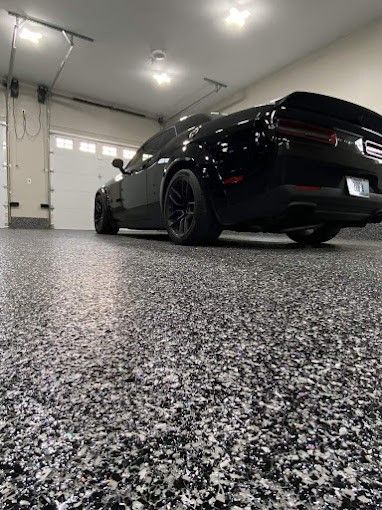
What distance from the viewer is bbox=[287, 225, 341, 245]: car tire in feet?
11.0

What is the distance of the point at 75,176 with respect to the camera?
9.94m

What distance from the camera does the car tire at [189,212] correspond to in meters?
2.65

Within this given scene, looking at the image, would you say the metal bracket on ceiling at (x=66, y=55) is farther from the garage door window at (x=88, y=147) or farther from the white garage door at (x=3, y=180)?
the white garage door at (x=3, y=180)

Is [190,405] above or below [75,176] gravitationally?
below

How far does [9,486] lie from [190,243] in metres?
2.55

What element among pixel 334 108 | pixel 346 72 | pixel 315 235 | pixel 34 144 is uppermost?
pixel 346 72

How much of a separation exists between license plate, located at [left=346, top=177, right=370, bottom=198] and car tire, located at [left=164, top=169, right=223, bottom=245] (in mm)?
962

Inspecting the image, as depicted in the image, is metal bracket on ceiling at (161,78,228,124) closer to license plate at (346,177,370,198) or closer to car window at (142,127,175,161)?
car window at (142,127,175,161)

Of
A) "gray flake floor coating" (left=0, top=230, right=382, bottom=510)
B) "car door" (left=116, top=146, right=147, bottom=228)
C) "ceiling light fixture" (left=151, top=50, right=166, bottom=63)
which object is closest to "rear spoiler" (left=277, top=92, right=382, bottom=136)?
"gray flake floor coating" (left=0, top=230, right=382, bottom=510)

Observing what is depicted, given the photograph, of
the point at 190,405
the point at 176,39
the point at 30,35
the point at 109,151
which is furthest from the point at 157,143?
the point at 109,151

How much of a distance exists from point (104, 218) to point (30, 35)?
4254mm

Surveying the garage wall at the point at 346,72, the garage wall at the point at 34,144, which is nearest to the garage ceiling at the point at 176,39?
the garage wall at the point at 346,72

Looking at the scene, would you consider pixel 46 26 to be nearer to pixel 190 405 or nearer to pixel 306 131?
pixel 306 131

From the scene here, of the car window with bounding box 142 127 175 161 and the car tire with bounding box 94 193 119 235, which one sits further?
the car tire with bounding box 94 193 119 235
